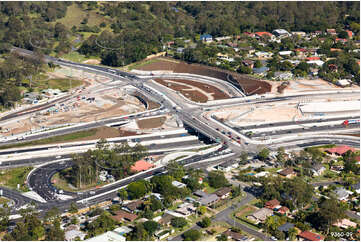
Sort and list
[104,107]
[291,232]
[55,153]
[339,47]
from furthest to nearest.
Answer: [339,47], [104,107], [55,153], [291,232]

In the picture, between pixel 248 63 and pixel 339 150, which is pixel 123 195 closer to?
pixel 339 150

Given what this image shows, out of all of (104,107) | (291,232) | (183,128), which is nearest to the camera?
(291,232)

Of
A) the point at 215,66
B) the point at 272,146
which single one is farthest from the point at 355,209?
the point at 215,66

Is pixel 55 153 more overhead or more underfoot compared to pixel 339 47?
more underfoot

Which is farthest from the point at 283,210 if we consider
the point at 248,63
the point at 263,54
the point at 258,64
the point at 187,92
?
the point at 263,54

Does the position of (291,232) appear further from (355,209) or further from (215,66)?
(215,66)

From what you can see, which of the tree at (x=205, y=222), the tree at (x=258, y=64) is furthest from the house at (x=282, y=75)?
the tree at (x=205, y=222)

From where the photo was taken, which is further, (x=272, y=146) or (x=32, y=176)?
(x=272, y=146)

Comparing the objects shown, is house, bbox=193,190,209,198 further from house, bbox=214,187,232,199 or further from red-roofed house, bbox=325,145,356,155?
red-roofed house, bbox=325,145,356,155
